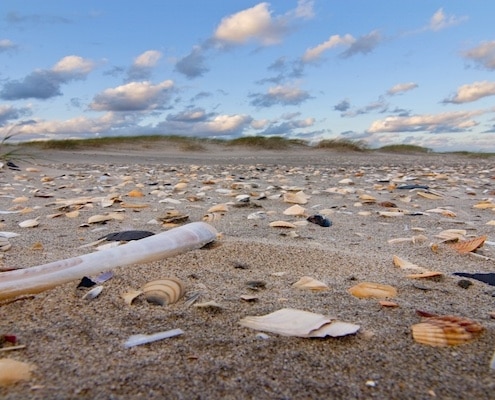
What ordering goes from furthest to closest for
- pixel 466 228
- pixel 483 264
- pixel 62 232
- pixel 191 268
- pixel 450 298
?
pixel 466 228
pixel 62 232
pixel 483 264
pixel 191 268
pixel 450 298

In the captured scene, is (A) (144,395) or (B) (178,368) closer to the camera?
(A) (144,395)

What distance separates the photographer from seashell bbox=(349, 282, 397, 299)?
1616mm

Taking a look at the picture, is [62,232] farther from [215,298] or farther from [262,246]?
[215,298]

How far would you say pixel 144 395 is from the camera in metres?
0.97

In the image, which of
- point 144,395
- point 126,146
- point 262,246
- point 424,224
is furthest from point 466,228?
point 126,146

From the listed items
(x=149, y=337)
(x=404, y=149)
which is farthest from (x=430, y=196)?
(x=404, y=149)

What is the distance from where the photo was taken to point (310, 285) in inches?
66.9

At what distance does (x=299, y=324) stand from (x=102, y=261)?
30.7 inches

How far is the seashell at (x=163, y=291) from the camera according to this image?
4.82ft

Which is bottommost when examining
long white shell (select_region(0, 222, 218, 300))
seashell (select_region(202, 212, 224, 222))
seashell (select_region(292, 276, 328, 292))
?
seashell (select_region(202, 212, 224, 222))

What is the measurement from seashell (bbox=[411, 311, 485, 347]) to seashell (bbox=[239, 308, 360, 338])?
0.16 m

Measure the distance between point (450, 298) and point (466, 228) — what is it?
1.62m

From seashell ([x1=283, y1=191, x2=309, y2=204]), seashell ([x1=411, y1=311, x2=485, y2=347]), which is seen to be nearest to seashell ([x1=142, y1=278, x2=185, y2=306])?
seashell ([x1=411, y1=311, x2=485, y2=347])

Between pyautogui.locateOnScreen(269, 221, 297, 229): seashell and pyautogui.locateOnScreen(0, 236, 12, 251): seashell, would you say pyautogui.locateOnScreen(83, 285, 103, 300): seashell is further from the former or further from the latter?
pyautogui.locateOnScreen(269, 221, 297, 229): seashell
